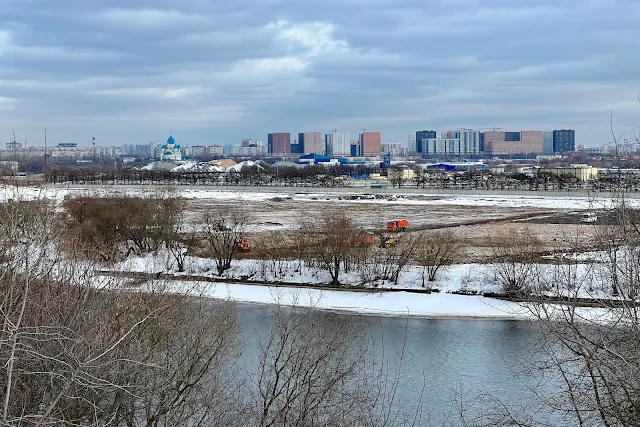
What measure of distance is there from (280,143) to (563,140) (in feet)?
173

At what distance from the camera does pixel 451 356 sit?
10.1 metres

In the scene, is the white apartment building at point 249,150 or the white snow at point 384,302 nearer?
the white snow at point 384,302

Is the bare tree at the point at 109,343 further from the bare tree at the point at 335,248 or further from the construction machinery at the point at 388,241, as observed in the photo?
the construction machinery at the point at 388,241

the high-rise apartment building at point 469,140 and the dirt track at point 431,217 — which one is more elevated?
the high-rise apartment building at point 469,140

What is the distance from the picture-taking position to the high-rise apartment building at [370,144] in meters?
137

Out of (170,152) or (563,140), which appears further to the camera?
(563,140)

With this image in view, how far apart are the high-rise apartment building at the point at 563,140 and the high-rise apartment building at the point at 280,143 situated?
1957 inches

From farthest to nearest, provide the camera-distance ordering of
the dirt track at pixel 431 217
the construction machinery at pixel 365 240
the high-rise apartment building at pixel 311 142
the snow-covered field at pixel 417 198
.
→ 1. the high-rise apartment building at pixel 311 142
2. the snow-covered field at pixel 417 198
3. the dirt track at pixel 431 217
4. the construction machinery at pixel 365 240

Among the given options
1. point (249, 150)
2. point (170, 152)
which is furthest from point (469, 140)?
point (170, 152)

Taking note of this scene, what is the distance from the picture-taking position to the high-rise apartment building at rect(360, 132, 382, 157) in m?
137

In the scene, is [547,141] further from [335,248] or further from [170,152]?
[335,248]

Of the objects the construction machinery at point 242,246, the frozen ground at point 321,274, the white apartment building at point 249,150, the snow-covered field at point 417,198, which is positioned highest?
the white apartment building at point 249,150

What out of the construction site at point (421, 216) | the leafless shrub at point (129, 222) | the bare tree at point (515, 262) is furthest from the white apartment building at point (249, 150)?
the bare tree at point (515, 262)

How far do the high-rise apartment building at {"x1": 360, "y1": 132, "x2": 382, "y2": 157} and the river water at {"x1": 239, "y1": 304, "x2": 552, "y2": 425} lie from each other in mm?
124257
